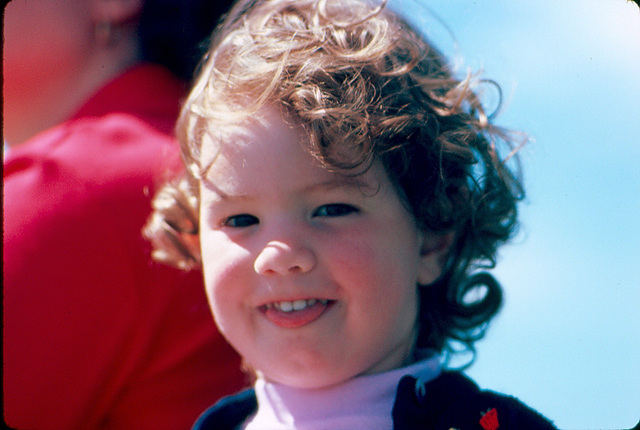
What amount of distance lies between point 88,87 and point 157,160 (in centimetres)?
58

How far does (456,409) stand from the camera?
1.31 meters

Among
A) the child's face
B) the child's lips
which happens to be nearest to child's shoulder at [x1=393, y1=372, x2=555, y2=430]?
the child's face

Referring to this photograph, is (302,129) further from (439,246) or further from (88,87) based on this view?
(88,87)

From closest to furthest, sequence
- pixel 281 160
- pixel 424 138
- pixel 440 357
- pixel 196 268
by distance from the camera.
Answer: pixel 281 160
pixel 424 138
pixel 440 357
pixel 196 268

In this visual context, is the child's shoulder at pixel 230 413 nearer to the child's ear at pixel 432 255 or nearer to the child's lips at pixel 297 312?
the child's lips at pixel 297 312

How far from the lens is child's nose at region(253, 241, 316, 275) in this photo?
126 cm

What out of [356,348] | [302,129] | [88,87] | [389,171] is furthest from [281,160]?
[88,87]

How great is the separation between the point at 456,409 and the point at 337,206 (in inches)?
18.6

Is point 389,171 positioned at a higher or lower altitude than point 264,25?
lower

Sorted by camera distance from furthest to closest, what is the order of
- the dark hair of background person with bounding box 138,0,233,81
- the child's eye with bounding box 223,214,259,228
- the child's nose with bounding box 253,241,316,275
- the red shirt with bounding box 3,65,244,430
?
1. the dark hair of background person with bounding box 138,0,233,81
2. the red shirt with bounding box 3,65,244,430
3. the child's eye with bounding box 223,214,259,228
4. the child's nose with bounding box 253,241,316,275

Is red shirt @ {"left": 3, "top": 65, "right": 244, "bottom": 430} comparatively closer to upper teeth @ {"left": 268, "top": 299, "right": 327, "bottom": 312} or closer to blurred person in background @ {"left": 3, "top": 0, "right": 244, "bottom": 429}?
blurred person in background @ {"left": 3, "top": 0, "right": 244, "bottom": 429}

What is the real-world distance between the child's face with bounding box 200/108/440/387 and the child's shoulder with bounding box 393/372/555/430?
115mm

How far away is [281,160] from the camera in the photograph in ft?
4.24

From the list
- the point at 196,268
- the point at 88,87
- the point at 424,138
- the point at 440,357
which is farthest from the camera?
the point at 88,87
